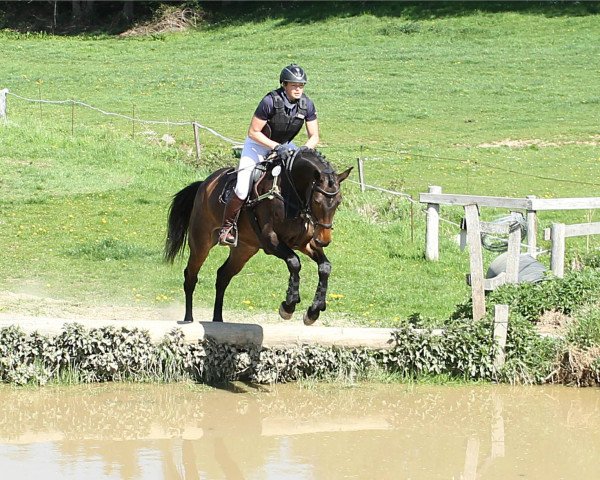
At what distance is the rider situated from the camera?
10328mm

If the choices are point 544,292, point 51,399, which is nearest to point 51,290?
point 51,399

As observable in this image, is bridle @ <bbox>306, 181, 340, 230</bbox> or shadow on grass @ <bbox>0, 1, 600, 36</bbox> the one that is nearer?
bridle @ <bbox>306, 181, 340, 230</bbox>

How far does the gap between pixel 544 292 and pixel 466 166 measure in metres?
16.2

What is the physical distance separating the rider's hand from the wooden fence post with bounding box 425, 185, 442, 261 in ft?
21.4

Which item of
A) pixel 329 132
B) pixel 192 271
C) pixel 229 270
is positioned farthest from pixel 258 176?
pixel 329 132

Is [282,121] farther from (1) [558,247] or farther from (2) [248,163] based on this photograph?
(1) [558,247]

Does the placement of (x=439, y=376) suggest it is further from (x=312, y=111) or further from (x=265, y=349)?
(x=312, y=111)

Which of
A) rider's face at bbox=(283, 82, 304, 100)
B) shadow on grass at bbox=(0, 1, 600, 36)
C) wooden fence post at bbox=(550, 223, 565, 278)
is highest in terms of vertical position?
shadow on grass at bbox=(0, 1, 600, 36)

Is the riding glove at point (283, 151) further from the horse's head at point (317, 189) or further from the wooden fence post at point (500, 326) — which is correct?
the wooden fence post at point (500, 326)

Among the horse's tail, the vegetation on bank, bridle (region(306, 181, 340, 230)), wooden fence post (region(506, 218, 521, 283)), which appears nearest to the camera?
bridle (region(306, 181, 340, 230))

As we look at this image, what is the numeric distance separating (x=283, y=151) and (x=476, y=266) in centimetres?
236

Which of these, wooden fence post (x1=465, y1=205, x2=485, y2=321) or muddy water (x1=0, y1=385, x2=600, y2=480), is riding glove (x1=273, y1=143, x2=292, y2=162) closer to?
wooden fence post (x1=465, y1=205, x2=485, y2=321)

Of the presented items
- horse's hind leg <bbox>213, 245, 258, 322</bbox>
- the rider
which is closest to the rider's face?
the rider

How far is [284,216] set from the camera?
33.2 feet
